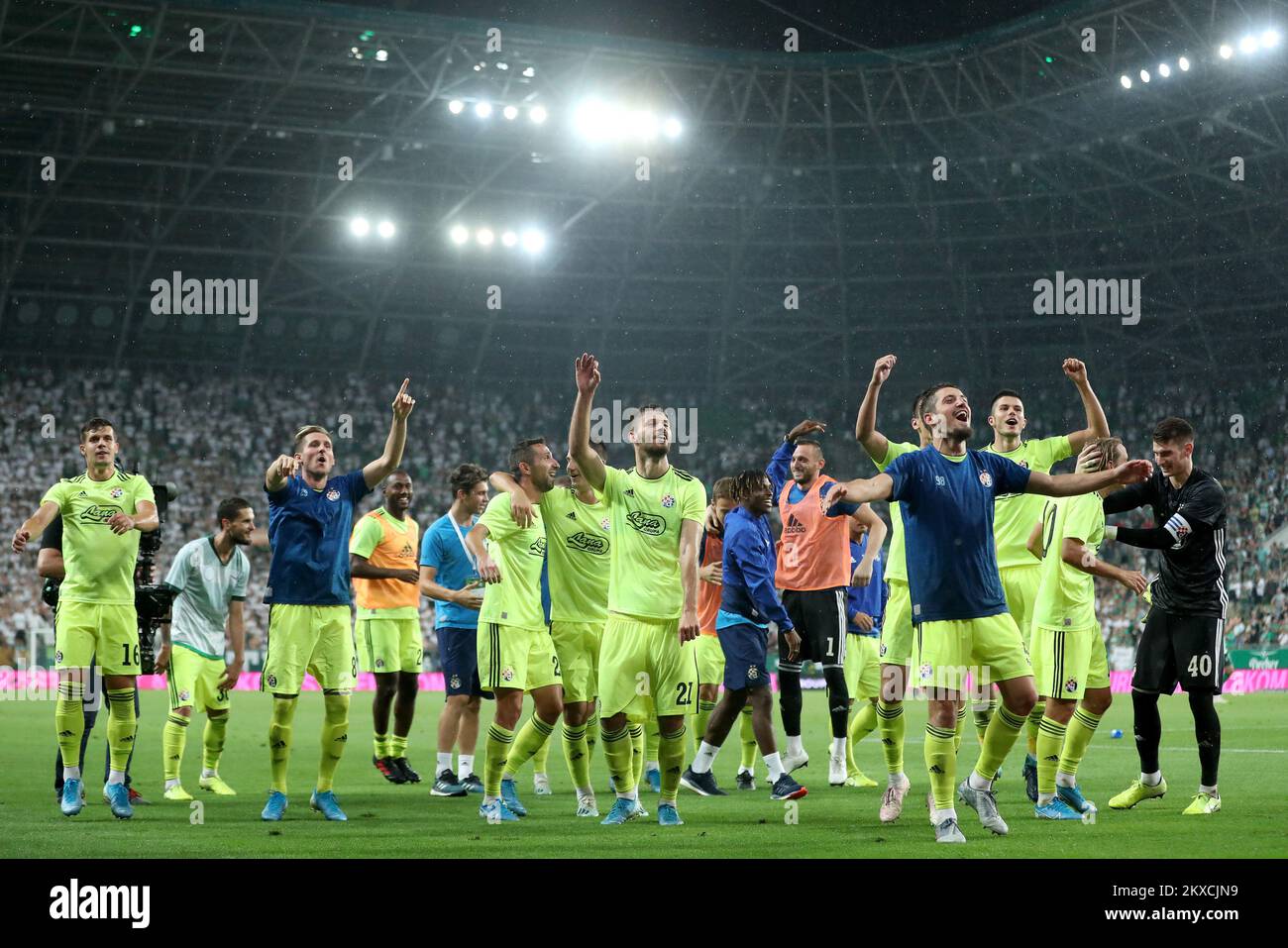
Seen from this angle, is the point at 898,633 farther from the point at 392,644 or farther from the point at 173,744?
the point at 173,744

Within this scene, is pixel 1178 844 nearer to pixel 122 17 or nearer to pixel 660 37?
pixel 122 17

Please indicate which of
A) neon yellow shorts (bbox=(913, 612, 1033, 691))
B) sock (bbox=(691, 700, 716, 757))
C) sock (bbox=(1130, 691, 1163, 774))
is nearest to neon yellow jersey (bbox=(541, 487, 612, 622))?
neon yellow shorts (bbox=(913, 612, 1033, 691))

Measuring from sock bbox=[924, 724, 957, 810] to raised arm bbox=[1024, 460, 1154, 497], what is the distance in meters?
1.59

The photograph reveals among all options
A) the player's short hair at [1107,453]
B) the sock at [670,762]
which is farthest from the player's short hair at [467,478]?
the player's short hair at [1107,453]

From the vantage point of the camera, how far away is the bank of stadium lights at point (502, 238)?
126 feet

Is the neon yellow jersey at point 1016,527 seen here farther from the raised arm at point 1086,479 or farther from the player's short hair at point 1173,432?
the raised arm at point 1086,479

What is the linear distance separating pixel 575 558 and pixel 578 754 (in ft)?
4.75

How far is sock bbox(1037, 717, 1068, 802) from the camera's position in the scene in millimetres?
9789

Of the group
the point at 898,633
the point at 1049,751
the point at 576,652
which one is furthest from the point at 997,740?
the point at 576,652

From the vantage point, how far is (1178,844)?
7.96m

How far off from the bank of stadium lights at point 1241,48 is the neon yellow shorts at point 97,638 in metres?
29.1

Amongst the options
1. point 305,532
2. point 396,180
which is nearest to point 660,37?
point 396,180

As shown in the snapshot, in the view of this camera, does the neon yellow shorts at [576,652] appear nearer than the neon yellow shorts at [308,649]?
No

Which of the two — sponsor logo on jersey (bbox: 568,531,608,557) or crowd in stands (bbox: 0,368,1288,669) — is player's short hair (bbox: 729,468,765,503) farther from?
crowd in stands (bbox: 0,368,1288,669)
